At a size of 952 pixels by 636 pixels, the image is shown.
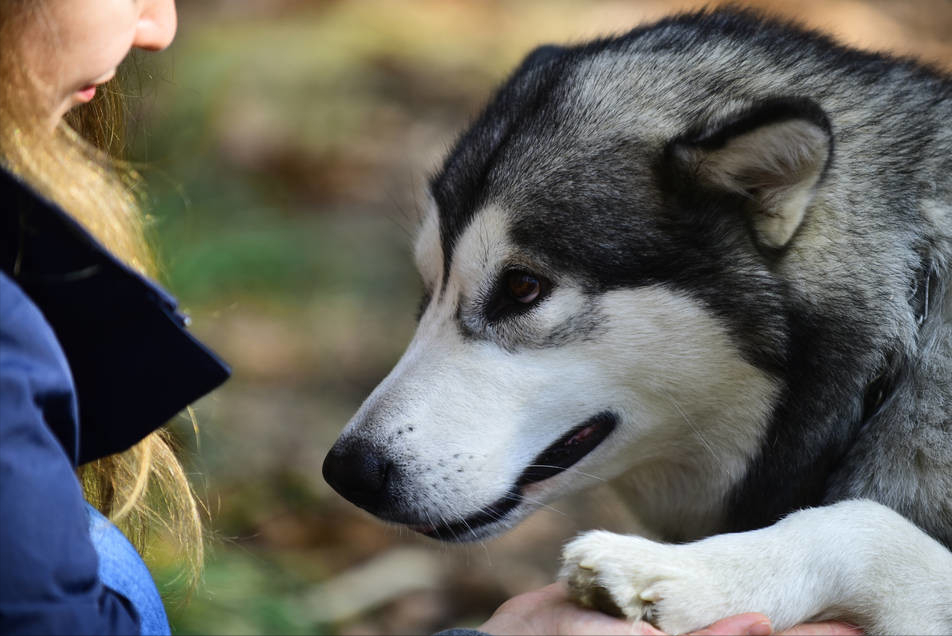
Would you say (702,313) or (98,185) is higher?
(702,313)

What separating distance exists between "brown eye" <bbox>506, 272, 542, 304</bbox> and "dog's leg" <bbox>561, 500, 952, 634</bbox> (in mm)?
631

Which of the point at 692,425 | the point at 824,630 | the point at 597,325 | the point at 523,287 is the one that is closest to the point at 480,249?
the point at 523,287

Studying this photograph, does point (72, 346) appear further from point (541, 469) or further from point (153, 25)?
point (541, 469)

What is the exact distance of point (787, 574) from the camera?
81.2 inches

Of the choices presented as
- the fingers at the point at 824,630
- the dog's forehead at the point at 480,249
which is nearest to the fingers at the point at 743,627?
the fingers at the point at 824,630

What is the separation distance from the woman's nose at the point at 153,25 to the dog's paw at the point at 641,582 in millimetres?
1223

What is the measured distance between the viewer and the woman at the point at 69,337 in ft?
4.73

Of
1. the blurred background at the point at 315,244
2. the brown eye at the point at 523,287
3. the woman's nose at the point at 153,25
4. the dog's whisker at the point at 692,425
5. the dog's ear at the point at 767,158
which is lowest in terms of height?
the blurred background at the point at 315,244

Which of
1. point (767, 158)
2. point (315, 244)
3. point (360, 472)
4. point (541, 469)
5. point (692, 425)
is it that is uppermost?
point (767, 158)

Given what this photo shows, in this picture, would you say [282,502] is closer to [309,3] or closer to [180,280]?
[180,280]

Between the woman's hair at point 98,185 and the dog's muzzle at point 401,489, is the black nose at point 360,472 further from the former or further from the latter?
the woman's hair at point 98,185

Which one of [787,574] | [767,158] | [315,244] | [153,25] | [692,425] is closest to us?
[153,25]

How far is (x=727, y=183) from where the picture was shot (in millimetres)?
2387

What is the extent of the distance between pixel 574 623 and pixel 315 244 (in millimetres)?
4647
